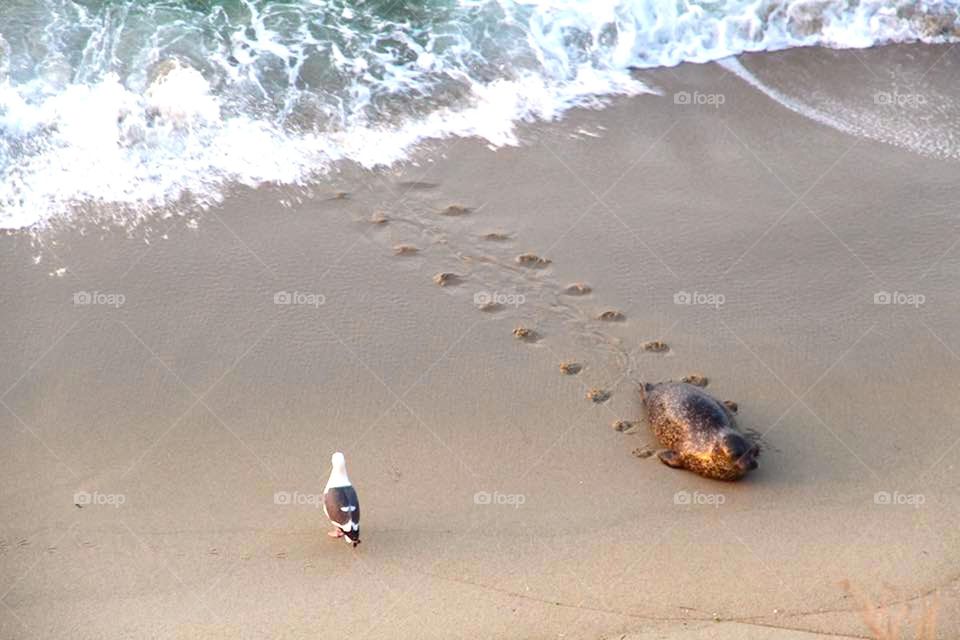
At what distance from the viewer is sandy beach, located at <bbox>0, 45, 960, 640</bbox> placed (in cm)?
756

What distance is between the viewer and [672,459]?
8.62 metres

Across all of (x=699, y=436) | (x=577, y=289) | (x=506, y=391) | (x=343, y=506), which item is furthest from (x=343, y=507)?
(x=577, y=289)

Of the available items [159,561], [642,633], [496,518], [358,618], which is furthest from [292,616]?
[642,633]

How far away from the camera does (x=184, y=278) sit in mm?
9836

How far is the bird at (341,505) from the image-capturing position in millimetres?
7613

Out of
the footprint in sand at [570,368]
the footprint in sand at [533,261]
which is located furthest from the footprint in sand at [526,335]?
the footprint in sand at [533,261]

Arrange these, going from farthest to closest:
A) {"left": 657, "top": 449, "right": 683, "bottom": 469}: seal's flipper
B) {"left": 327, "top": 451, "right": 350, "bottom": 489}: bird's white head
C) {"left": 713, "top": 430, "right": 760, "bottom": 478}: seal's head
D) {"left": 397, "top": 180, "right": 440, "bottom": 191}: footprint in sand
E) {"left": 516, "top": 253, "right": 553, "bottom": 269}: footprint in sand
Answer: {"left": 397, "top": 180, "right": 440, "bottom": 191}: footprint in sand < {"left": 516, "top": 253, "right": 553, "bottom": 269}: footprint in sand < {"left": 657, "top": 449, "right": 683, "bottom": 469}: seal's flipper < {"left": 713, "top": 430, "right": 760, "bottom": 478}: seal's head < {"left": 327, "top": 451, "right": 350, "bottom": 489}: bird's white head

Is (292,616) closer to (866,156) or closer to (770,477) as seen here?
(770,477)

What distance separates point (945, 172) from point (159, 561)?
26.1ft

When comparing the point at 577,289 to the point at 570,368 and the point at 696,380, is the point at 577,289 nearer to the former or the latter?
the point at 570,368

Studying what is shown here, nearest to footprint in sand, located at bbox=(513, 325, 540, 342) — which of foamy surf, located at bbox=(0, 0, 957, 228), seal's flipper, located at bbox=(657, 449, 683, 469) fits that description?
seal's flipper, located at bbox=(657, 449, 683, 469)

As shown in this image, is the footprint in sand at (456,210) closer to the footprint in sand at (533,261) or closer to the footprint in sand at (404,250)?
the footprint in sand at (404,250)

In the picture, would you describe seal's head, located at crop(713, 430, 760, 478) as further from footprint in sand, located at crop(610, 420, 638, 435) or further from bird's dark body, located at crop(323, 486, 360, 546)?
bird's dark body, located at crop(323, 486, 360, 546)

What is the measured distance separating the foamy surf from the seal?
3.72m
